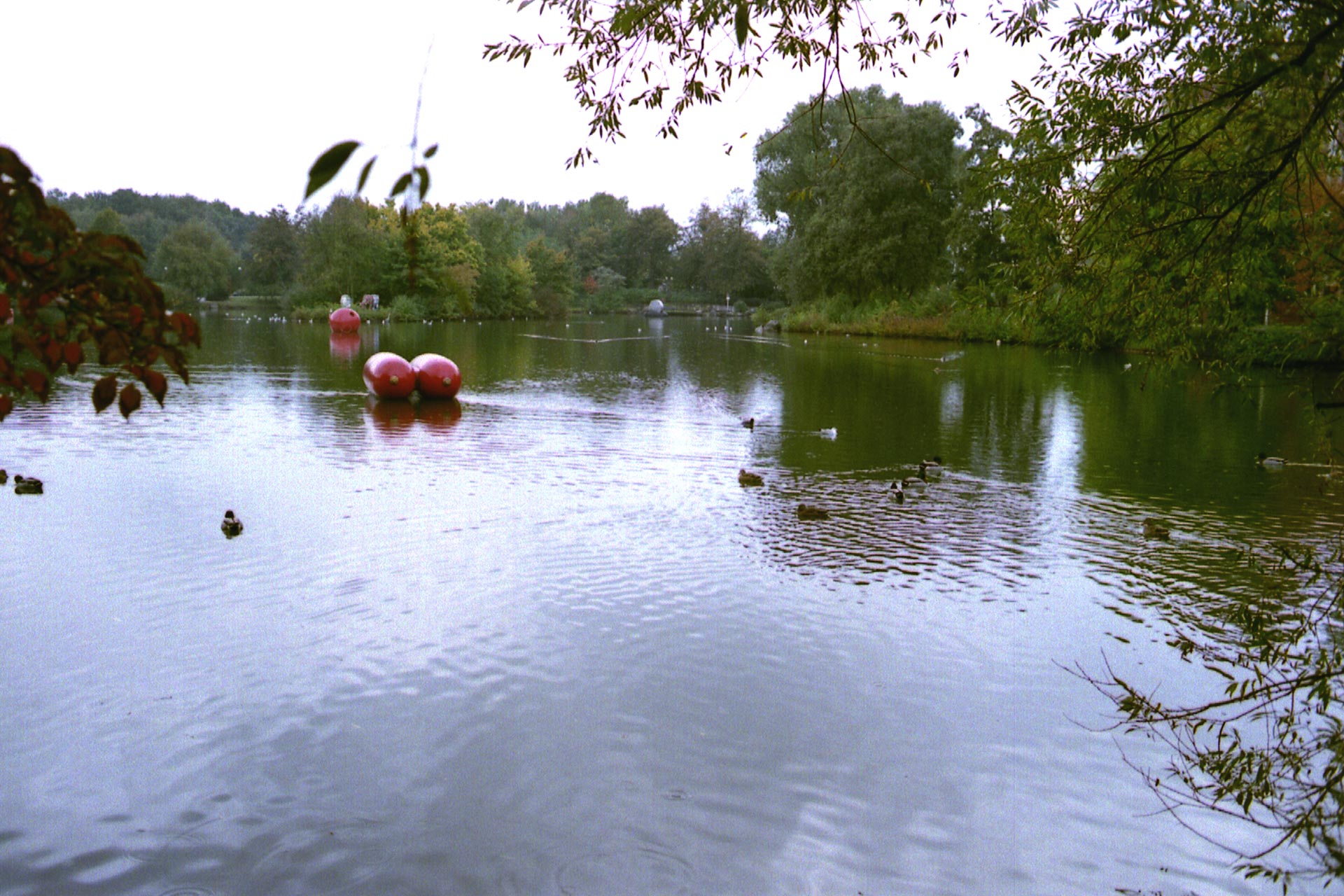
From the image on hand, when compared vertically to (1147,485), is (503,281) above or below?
above

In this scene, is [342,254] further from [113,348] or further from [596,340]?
Answer: [113,348]

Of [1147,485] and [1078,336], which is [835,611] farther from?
[1147,485]

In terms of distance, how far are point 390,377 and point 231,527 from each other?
37.0 feet

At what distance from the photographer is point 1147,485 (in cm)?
1492

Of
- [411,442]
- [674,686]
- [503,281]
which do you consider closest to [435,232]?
[503,281]

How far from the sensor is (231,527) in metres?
10.7

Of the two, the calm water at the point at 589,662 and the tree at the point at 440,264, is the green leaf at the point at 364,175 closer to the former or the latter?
the calm water at the point at 589,662

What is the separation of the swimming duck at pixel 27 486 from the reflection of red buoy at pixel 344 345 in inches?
927

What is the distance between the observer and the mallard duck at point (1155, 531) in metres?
11.5

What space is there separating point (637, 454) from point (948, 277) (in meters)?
49.2

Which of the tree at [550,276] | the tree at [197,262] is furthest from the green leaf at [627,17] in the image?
the tree at [550,276]

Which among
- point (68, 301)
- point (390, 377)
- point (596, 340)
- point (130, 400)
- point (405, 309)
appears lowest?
point (390, 377)

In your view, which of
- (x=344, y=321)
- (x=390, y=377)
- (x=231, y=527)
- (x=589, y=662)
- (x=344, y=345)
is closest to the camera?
(x=589, y=662)

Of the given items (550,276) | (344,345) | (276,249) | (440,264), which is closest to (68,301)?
(344,345)
